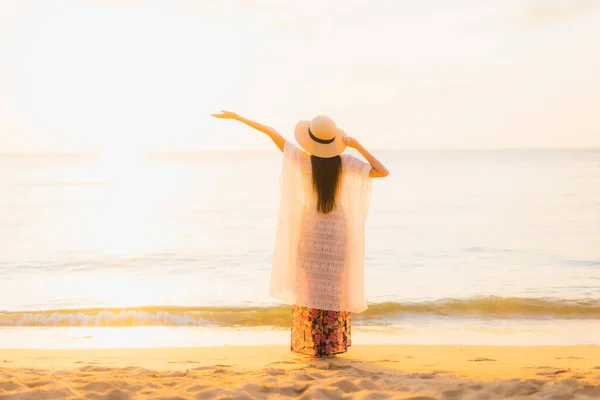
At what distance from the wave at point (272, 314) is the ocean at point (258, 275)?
0.02 metres

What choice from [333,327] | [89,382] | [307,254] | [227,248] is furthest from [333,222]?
[227,248]

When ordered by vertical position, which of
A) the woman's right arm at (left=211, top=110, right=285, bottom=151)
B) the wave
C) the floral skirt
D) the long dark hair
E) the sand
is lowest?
the sand

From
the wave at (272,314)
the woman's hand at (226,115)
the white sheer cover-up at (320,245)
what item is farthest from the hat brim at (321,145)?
the wave at (272,314)

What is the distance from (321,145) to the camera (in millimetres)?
5367

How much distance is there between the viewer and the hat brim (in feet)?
17.6

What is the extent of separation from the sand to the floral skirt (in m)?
0.12

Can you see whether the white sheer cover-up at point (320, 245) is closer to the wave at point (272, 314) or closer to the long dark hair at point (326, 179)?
the long dark hair at point (326, 179)

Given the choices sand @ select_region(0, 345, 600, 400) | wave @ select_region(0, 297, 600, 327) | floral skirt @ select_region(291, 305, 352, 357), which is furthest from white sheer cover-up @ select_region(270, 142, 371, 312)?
wave @ select_region(0, 297, 600, 327)

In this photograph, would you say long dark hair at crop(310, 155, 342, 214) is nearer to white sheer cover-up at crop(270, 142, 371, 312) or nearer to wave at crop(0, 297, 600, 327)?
white sheer cover-up at crop(270, 142, 371, 312)

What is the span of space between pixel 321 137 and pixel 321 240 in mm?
828

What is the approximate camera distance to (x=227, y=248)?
15031 mm

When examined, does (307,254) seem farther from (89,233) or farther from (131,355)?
(89,233)

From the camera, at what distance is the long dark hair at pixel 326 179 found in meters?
5.45

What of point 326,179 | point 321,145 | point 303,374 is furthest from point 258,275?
point 303,374
